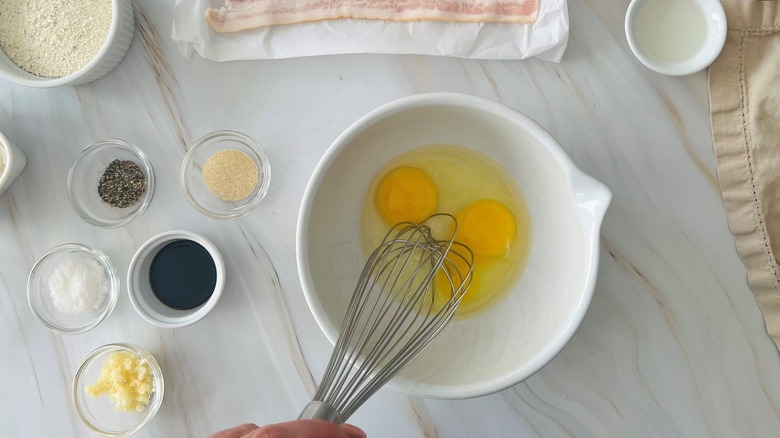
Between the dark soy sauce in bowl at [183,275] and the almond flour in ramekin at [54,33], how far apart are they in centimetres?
29

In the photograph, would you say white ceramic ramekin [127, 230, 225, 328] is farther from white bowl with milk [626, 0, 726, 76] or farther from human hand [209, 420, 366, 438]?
white bowl with milk [626, 0, 726, 76]

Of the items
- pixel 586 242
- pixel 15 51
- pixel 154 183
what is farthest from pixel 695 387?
pixel 15 51

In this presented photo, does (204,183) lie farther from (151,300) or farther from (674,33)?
(674,33)

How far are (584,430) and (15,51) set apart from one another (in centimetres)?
97

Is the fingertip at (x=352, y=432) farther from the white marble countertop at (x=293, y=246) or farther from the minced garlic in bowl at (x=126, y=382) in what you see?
the minced garlic in bowl at (x=126, y=382)

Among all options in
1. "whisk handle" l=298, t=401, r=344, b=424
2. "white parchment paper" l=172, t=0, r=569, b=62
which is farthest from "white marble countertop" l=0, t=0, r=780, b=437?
"whisk handle" l=298, t=401, r=344, b=424

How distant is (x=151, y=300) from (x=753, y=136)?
34.3 inches

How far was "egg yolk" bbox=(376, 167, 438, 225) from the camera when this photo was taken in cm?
85

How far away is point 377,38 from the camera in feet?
2.81

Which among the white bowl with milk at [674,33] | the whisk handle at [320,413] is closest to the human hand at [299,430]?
the whisk handle at [320,413]

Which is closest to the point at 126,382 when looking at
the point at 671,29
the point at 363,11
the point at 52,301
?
the point at 52,301

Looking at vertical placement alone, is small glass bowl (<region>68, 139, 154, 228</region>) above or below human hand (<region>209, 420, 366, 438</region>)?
above

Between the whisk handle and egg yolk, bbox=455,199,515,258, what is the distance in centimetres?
36

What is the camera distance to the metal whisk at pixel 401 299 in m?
0.75
